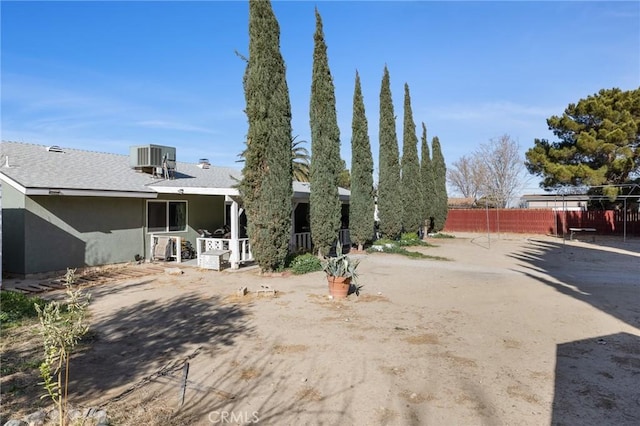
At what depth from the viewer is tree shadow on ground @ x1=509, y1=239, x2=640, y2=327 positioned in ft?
25.2

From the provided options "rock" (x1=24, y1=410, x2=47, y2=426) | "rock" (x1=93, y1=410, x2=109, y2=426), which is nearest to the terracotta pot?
"rock" (x1=93, y1=410, x2=109, y2=426)

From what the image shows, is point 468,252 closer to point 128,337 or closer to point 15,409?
point 128,337

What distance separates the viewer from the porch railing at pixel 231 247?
11.7 metres

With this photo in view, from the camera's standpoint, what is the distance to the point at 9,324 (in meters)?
6.09

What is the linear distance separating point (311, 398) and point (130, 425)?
62.2 inches

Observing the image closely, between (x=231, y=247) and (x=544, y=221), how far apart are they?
25.6m

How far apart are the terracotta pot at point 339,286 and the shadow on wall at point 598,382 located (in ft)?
12.8

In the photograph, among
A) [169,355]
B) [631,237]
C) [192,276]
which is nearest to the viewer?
[169,355]

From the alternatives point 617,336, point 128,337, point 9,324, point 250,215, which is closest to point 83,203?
point 250,215

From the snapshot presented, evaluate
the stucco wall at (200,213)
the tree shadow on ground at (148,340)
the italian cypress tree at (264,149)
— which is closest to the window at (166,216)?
the stucco wall at (200,213)

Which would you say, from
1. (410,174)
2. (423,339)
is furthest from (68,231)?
(410,174)

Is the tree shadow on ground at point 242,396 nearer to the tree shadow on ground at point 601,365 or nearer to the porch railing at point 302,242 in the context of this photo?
the tree shadow on ground at point 601,365

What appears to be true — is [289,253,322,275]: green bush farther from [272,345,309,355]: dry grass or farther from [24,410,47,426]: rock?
[24,410,47,426]: rock

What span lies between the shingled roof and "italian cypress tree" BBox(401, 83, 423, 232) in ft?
35.5
